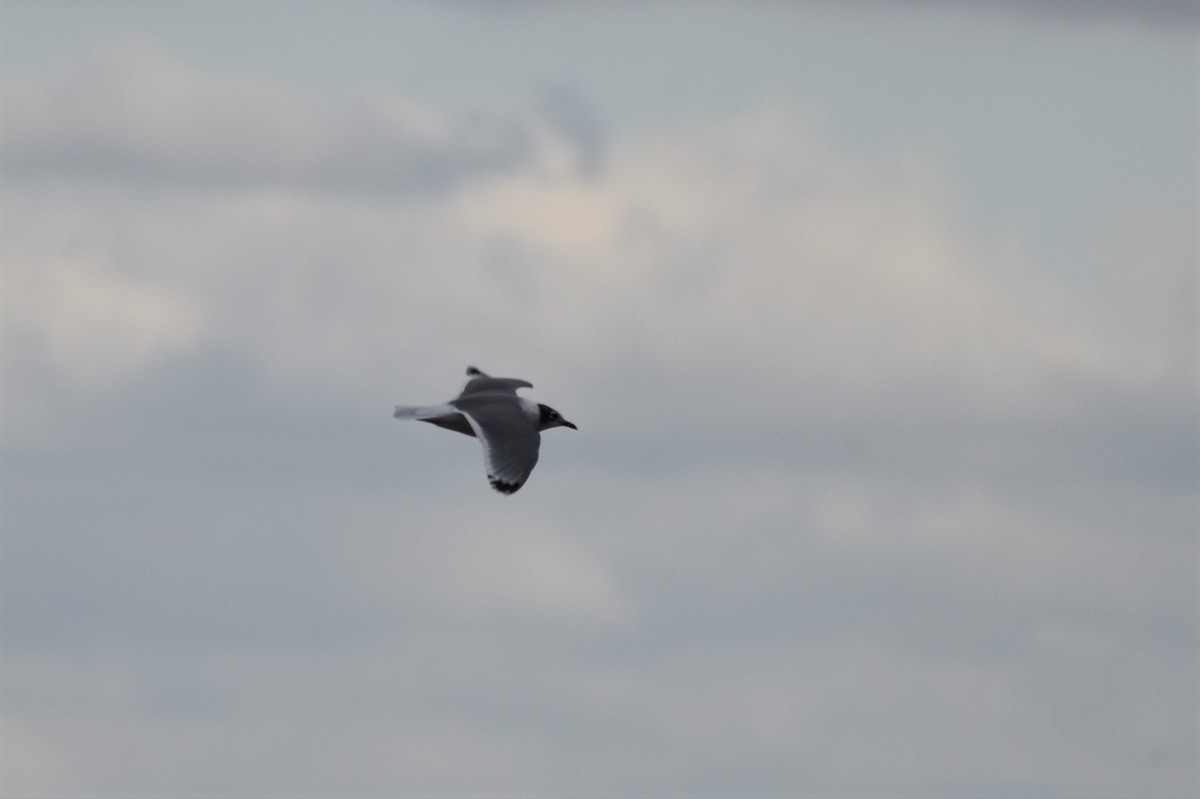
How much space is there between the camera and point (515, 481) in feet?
172

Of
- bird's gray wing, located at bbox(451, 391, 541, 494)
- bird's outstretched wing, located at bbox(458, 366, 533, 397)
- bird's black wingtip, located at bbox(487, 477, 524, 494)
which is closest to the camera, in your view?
bird's black wingtip, located at bbox(487, 477, 524, 494)

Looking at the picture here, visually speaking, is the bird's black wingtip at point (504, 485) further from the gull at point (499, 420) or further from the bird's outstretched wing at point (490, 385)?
the bird's outstretched wing at point (490, 385)

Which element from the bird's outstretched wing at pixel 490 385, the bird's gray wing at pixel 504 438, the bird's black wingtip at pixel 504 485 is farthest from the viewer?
the bird's outstretched wing at pixel 490 385

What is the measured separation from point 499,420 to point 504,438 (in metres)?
1.20

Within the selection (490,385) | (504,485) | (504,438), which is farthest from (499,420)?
(490,385)

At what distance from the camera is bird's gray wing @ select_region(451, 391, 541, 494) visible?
2063 inches

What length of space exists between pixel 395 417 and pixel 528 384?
564 centimetres

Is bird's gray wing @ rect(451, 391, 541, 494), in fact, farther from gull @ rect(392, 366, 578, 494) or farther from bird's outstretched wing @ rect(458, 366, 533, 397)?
bird's outstretched wing @ rect(458, 366, 533, 397)

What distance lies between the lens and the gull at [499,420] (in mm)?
52656

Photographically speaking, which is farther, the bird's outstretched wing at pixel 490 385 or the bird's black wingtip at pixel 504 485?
the bird's outstretched wing at pixel 490 385

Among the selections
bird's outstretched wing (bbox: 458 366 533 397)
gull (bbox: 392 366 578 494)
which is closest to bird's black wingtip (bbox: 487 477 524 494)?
gull (bbox: 392 366 578 494)

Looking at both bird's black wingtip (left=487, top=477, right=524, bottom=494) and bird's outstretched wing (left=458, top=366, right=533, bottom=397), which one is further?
bird's outstretched wing (left=458, top=366, right=533, bottom=397)

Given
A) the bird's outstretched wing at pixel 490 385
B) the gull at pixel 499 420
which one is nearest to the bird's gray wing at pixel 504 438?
the gull at pixel 499 420

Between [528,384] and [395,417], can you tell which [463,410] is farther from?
[528,384]
